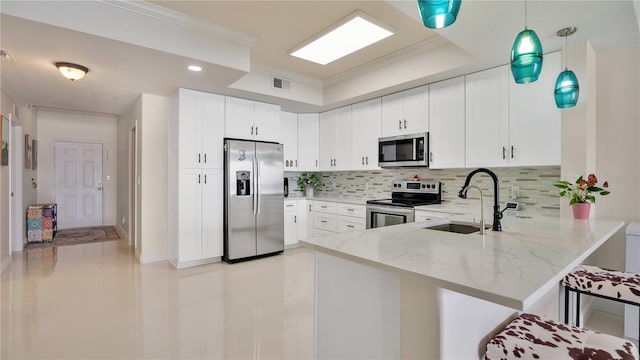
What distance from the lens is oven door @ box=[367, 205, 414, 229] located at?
12.2 feet

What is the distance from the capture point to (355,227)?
4469 mm

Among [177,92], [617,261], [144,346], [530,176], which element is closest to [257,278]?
[144,346]

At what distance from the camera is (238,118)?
437cm

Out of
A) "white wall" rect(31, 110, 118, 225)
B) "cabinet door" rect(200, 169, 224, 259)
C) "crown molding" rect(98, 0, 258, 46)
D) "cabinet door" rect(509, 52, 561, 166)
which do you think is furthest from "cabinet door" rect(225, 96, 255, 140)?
"white wall" rect(31, 110, 118, 225)

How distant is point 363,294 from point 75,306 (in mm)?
2857

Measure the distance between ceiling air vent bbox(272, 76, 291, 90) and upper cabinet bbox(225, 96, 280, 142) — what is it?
15.4 inches

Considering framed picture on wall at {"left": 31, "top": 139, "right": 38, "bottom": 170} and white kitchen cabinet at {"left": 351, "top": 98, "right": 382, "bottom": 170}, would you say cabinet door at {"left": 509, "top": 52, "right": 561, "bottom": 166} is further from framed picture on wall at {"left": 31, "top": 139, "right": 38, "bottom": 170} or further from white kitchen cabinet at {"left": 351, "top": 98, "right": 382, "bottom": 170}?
framed picture on wall at {"left": 31, "top": 139, "right": 38, "bottom": 170}

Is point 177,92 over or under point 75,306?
over

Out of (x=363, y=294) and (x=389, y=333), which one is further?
(x=363, y=294)

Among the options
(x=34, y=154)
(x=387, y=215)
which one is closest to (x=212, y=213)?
(x=387, y=215)

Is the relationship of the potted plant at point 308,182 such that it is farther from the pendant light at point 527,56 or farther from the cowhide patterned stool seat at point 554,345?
the cowhide patterned stool seat at point 554,345

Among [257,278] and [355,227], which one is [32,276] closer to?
[257,278]

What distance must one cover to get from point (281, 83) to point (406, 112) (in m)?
1.72

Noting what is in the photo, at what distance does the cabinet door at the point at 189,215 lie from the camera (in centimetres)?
396
